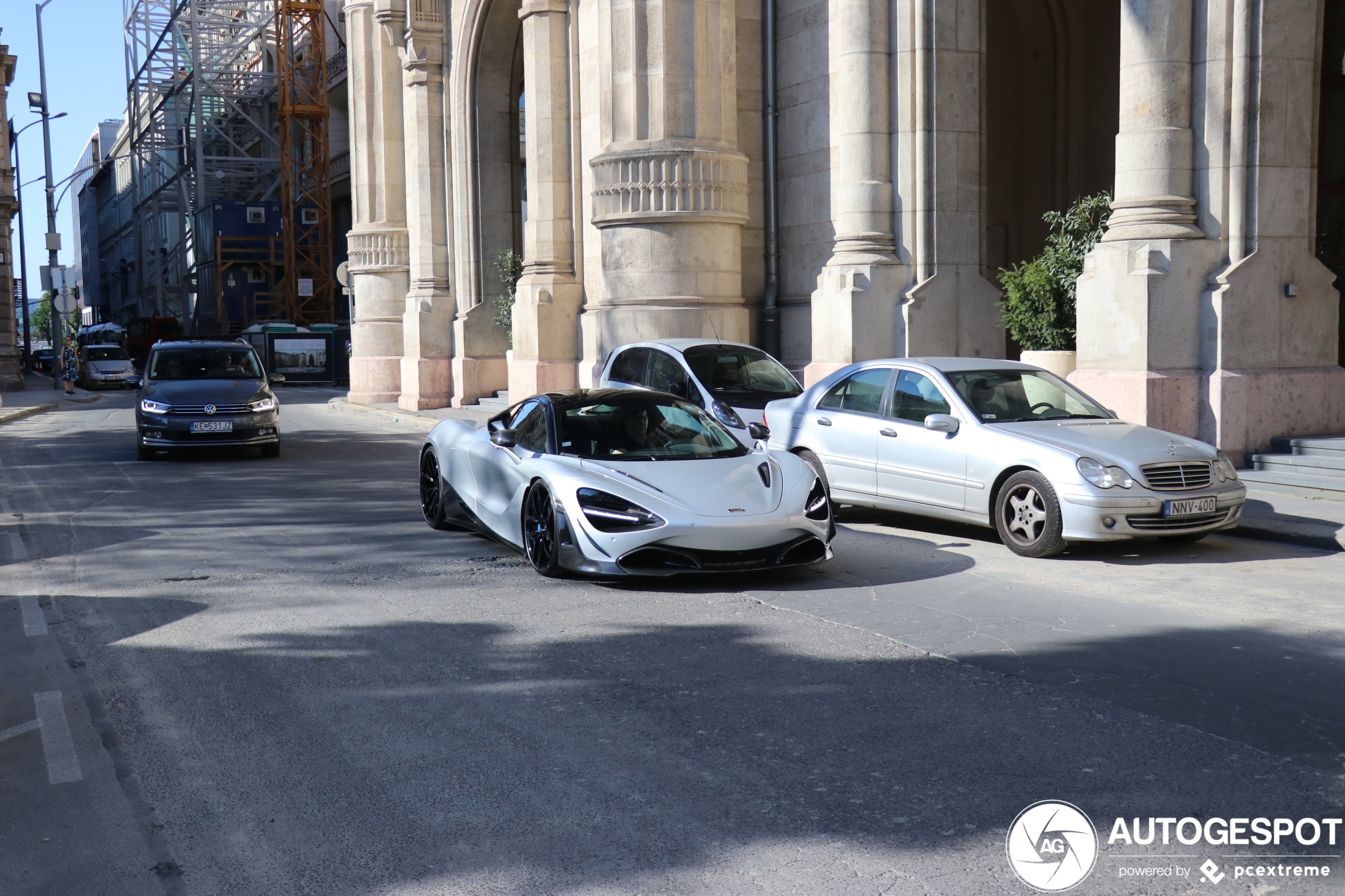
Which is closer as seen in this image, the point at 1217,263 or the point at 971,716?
the point at 971,716

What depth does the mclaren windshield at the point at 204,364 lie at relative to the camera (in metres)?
19.1

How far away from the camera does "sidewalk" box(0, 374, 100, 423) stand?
30203mm

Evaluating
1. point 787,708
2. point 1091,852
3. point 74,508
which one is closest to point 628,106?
point 74,508

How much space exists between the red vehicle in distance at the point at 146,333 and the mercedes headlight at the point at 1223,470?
190 ft

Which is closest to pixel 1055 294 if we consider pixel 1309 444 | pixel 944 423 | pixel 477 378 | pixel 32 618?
pixel 1309 444

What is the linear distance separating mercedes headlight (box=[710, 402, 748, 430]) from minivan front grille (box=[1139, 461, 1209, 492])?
4598mm

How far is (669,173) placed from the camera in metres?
20.2

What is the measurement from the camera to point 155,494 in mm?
14148

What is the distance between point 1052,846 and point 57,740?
3890 millimetres

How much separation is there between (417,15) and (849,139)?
15.7 meters

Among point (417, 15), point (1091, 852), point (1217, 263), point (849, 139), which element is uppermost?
point (417, 15)

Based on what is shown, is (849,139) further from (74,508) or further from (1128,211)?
(74,508)

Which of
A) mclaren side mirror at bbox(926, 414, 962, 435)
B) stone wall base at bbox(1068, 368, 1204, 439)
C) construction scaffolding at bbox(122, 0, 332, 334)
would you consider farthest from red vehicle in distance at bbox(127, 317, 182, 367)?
mclaren side mirror at bbox(926, 414, 962, 435)

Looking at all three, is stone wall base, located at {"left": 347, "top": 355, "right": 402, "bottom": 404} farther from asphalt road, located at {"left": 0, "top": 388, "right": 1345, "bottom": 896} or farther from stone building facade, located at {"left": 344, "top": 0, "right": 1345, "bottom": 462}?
asphalt road, located at {"left": 0, "top": 388, "right": 1345, "bottom": 896}
